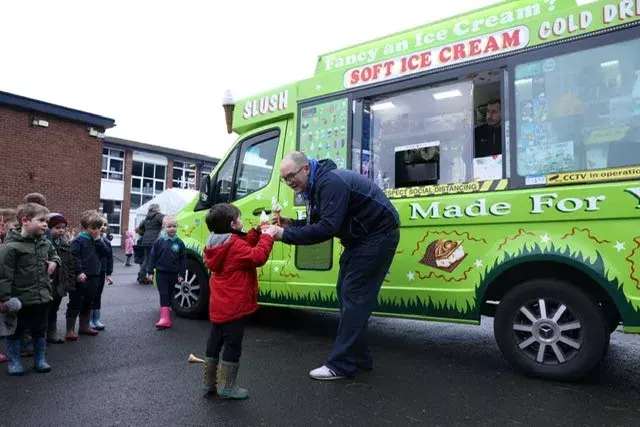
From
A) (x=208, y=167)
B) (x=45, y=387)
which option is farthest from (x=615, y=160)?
(x=208, y=167)

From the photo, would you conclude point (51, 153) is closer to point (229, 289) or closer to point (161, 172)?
point (161, 172)

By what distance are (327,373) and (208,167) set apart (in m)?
35.0

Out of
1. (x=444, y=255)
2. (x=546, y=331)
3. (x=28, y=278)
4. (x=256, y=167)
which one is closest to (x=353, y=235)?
(x=444, y=255)

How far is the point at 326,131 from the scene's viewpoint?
16.5 ft

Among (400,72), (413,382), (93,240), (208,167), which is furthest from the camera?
(208,167)

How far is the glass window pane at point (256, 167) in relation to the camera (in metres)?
5.55

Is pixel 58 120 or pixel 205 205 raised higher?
pixel 58 120

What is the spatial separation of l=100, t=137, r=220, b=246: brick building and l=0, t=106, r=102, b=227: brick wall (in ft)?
30.4

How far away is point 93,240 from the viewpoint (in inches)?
205

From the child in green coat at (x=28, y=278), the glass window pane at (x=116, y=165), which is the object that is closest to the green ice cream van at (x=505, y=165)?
the child in green coat at (x=28, y=278)

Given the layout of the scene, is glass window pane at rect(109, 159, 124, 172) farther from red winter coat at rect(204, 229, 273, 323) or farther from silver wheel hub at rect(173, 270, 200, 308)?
red winter coat at rect(204, 229, 273, 323)

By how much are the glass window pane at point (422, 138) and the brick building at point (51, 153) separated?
1735 centimetres

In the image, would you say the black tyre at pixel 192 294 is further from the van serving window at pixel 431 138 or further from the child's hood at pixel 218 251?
the child's hood at pixel 218 251

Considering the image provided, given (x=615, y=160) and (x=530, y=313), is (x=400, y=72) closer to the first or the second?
(x=615, y=160)
